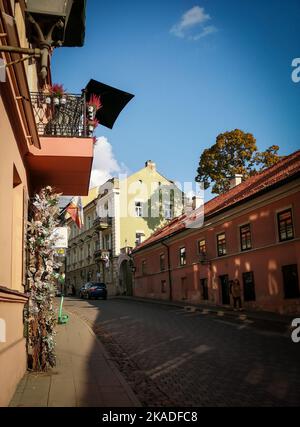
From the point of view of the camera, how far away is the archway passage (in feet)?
140

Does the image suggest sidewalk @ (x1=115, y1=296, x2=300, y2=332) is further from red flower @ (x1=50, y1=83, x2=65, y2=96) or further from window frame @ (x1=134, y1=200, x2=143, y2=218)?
window frame @ (x1=134, y1=200, x2=143, y2=218)

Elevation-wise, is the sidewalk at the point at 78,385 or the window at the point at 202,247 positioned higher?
the window at the point at 202,247

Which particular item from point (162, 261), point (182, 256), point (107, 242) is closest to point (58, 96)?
point (182, 256)

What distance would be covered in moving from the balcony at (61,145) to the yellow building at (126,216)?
31.3 m

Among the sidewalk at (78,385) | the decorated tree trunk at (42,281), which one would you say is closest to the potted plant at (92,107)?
the decorated tree trunk at (42,281)

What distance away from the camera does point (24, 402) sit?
568 centimetres

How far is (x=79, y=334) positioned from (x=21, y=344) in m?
6.86

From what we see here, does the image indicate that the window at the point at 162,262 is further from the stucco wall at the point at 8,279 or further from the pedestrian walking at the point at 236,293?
the stucco wall at the point at 8,279

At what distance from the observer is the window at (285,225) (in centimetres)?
1820

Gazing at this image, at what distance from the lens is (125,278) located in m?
43.5

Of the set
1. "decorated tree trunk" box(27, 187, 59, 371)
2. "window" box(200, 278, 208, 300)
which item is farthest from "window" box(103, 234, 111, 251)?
"decorated tree trunk" box(27, 187, 59, 371)

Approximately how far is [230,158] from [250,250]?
17.9 m

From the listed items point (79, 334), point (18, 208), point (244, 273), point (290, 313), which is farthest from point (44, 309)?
point (244, 273)
